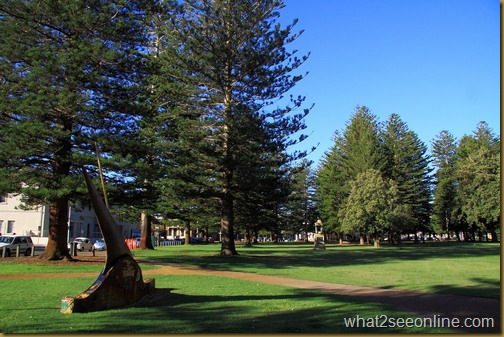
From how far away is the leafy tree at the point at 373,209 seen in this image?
50.6 m

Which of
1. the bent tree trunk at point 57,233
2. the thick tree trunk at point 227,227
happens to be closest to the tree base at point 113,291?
the bent tree trunk at point 57,233

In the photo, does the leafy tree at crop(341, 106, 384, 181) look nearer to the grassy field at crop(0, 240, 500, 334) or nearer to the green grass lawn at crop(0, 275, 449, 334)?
the grassy field at crop(0, 240, 500, 334)

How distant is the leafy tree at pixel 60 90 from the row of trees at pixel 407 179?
1468 inches

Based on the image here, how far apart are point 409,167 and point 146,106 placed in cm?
5909

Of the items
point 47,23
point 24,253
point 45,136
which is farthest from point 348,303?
point 24,253

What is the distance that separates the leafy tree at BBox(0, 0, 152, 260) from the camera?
60.4 feet

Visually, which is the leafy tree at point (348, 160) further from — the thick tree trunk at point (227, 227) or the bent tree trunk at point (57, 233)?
the bent tree trunk at point (57, 233)

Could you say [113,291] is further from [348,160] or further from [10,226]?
[348,160]

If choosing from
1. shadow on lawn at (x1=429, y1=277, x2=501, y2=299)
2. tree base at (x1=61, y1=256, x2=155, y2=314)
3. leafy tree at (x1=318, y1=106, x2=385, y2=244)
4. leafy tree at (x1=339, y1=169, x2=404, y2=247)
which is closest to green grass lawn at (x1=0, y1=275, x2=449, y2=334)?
tree base at (x1=61, y1=256, x2=155, y2=314)

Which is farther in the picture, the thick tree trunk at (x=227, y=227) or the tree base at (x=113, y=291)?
the thick tree trunk at (x=227, y=227)

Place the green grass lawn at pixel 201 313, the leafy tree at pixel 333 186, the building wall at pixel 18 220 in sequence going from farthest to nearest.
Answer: the leafy tree at pixel 333 186
the building wall at pixel 18 220
the green grass lawn at pixel 201 313

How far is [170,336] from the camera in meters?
6.46

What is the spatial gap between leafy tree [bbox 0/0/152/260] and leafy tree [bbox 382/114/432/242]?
5455 cm

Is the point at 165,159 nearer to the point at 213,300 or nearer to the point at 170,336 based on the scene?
the point at 213,300
